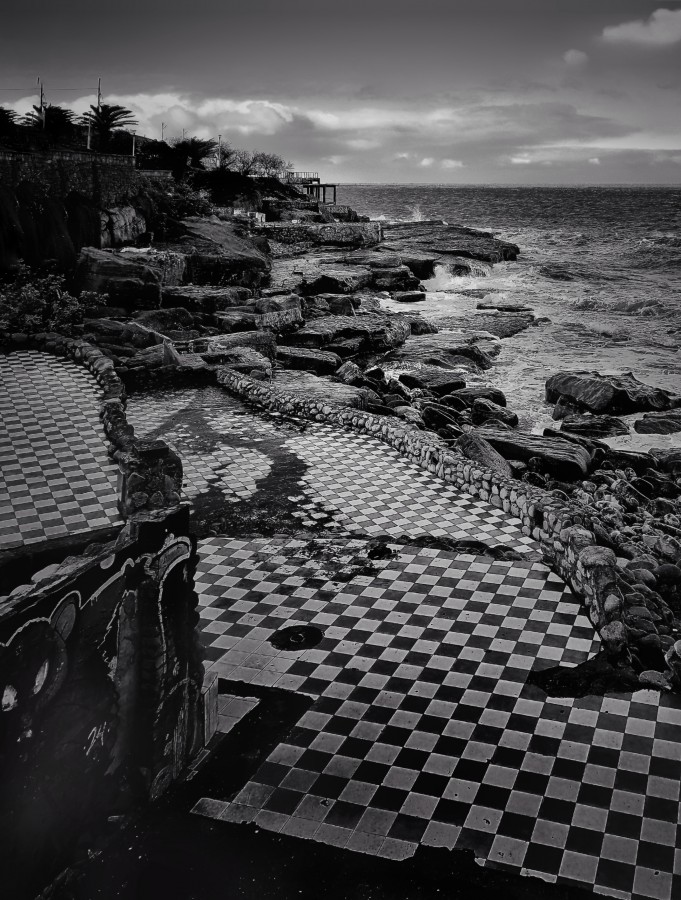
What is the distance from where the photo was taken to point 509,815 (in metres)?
4.08

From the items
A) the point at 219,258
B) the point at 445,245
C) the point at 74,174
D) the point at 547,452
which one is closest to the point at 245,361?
the point at 547,452

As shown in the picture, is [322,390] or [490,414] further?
[490,414]

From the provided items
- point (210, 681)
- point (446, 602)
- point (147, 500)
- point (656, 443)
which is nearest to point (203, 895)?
point (210, 681)

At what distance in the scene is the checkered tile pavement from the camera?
768 centimetres

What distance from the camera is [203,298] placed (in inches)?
872

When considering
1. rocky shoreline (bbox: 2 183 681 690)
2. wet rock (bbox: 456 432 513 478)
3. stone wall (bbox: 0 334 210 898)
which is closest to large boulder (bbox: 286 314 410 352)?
rocky shoreline (bbox: 2 183 681 690)

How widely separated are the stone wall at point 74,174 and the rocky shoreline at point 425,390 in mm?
2613

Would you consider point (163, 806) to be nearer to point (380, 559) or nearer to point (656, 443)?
point (380, 559)

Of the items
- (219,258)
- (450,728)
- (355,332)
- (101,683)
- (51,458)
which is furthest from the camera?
(219,258)

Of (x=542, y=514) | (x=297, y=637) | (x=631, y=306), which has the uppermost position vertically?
(x=631, y=306)

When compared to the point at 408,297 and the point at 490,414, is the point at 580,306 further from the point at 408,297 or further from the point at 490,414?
the point at 490,414

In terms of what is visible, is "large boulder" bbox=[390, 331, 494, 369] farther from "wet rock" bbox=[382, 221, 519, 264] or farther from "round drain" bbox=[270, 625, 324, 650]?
"wet rock" bbox=[382, 221, 519, 264]

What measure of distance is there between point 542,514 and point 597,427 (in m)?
9.11

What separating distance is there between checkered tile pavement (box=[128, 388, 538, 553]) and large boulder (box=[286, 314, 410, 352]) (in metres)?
9.79
